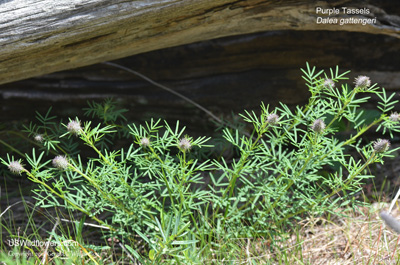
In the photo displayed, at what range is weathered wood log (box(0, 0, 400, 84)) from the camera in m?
2.42

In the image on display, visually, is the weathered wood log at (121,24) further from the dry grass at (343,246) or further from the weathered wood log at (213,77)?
the dry grass at (343,246)

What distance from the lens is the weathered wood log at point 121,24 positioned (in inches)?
95.3

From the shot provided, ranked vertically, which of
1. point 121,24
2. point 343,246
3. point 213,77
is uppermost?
point 121,24

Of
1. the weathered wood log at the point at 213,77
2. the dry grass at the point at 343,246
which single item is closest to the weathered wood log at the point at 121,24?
the weathered wood log at the point at 213,77

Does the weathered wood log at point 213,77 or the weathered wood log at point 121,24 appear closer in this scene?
the weathered wood log at point 121,24

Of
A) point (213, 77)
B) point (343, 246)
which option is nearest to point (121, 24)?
point (213, 77)

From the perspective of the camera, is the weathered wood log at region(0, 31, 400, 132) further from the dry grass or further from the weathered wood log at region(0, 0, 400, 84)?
the dry grass

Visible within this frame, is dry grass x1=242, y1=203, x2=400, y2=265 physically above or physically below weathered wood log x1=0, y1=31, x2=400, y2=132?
below

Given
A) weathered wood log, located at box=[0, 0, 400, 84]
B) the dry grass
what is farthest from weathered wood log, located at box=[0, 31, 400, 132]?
the dry grass

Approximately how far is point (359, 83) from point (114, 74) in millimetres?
2091

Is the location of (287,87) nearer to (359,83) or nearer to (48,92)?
(359,83)

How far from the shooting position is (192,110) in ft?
11.9

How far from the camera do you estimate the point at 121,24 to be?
99.4 inches

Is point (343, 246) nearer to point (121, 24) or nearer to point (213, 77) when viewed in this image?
point (213, 77)
